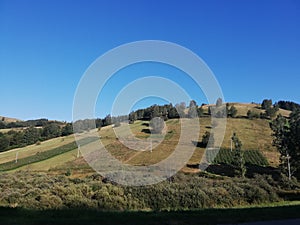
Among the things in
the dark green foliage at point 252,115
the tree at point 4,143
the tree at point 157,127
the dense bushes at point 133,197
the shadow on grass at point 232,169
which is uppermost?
the dark green foliage at point 252,115

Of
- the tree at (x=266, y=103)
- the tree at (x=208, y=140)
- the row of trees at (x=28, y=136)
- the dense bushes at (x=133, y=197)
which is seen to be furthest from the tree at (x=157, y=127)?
the tree at (x=266, y=103)

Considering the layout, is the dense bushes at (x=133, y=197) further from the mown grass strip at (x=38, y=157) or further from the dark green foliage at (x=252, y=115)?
the dark green foliage at (x=252, y=115)

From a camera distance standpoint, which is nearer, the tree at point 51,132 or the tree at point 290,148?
the tree at point 290,148


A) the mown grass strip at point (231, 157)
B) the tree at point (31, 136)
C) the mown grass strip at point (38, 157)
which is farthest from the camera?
the tree at point (31, 136)

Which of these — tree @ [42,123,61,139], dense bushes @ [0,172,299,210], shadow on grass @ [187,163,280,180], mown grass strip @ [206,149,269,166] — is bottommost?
dense bushes @ [0,172,299,210]

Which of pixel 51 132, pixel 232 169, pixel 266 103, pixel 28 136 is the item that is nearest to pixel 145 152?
pixel 232 169

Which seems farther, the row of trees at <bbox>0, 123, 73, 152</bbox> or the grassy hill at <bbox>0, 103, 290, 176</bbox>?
the row of trees at <bbox>0, 123, 73, 152</bbox>

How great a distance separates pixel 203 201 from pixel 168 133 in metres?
38.5

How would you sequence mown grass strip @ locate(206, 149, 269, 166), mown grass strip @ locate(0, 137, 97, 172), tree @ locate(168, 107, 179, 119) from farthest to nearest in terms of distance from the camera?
tree @ locate(168, 107, 179, 119)
mown grass strip @ locate(0, 137, 97, 172)
mown grass strip @ locate(206, 149, 269, 166)

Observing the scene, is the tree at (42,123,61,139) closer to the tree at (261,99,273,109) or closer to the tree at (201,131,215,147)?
the tree at (201,131,215,147)

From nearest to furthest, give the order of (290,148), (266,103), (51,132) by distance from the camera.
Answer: (290,148) < (51,132) < (266,103)

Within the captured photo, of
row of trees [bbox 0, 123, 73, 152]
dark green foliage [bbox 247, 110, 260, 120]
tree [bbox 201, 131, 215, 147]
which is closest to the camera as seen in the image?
tree [bbox 201, 131, 215, 147]

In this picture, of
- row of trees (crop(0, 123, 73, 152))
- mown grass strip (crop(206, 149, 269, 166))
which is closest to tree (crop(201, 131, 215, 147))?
mown grass strip (crop(206, 149, 269, 166))

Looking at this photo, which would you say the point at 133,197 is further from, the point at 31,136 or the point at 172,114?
the point at 31,136
